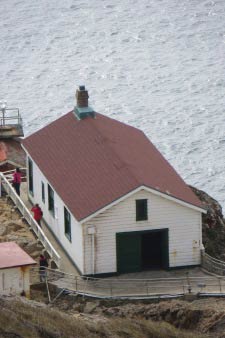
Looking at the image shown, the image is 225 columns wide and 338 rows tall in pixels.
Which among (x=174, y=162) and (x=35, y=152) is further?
(x=174, y=162)

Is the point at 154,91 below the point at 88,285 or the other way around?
the other way around

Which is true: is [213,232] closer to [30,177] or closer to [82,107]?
[82,107]

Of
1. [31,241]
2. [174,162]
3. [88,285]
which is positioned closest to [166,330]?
[88,285]

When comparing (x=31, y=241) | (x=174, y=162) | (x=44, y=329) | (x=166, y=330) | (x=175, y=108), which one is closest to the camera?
(x=44, y=329)

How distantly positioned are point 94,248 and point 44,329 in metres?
11.2

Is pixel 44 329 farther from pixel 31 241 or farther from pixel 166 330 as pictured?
pixel 31 241

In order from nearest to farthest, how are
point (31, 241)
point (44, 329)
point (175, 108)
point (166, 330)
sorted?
point (44, 329)
point (166, 330)
point (31, 241)
point (175, 108)

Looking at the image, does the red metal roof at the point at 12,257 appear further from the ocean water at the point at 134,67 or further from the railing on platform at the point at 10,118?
the ocean water at the point at 134,67

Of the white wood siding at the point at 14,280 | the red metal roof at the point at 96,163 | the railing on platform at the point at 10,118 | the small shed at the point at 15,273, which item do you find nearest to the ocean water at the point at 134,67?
the railing on platform at the point at 10,118

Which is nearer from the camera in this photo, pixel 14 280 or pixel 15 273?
pixel 15 273

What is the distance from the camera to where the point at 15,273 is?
45.1 m

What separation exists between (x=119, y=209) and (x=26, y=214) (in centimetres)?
703

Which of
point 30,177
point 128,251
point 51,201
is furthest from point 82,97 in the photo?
point 128,251

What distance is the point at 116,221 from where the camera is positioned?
156 ft
